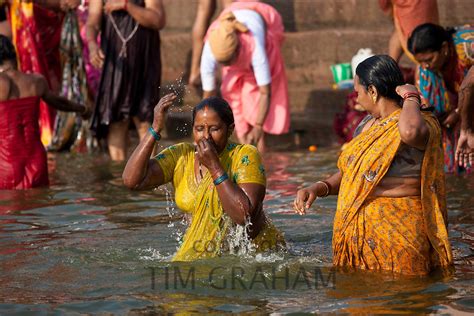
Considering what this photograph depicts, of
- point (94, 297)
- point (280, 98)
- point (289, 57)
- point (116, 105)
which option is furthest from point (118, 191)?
point (289, 57)

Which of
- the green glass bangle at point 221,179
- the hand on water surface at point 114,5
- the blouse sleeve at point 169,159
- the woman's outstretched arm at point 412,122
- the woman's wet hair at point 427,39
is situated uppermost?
the hand on water surface at point 114,5

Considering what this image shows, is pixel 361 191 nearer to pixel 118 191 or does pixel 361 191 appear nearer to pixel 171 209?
pixel 171 209

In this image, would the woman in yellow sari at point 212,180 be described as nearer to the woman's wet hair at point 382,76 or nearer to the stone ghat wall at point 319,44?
the woman's wet hair at point 382,76

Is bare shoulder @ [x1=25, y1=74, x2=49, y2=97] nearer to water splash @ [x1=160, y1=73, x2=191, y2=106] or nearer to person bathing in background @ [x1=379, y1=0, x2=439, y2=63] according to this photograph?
water splash @ [x1=160, y1=73, x2=191, y2=106]

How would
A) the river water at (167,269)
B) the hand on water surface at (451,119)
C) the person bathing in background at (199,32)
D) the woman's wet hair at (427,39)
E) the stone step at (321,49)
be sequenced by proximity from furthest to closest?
the stone step at (321,49)
the person bathing in background at (199,32)
the hand on water surface at (451,119)
the woman's wet hair at (427,39)
the river water at (167,269)

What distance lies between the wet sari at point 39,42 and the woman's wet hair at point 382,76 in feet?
18.7

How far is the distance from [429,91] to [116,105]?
9.53ft

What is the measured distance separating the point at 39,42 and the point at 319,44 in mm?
3236

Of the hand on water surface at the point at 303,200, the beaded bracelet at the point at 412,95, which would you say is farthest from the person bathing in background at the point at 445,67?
the hand on water surface at the point at 303,200

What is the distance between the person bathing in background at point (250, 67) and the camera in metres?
10.4

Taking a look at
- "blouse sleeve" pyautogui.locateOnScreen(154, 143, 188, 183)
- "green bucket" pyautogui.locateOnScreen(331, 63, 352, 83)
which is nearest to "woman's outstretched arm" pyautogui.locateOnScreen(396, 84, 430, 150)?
"blouse sleeve" pyautogui.locateOnScreen(154, 143, 188, 183)

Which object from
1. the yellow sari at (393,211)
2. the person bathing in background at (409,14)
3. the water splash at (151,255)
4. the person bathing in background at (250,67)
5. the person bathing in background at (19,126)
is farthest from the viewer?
the person bathing in background at (250,67)

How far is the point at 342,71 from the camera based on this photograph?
38.6 ft

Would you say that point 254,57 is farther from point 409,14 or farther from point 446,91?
point 446,91
